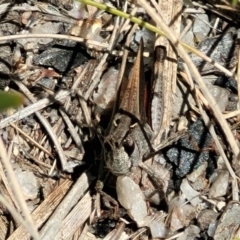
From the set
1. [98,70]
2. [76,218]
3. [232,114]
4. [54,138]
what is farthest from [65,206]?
[232,114]

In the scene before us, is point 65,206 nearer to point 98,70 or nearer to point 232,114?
point 98,70

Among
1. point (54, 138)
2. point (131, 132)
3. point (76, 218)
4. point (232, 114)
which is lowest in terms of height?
point (76, 218)

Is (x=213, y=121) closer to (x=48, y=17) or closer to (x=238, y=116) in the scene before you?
Answer: (x=238, y=116)

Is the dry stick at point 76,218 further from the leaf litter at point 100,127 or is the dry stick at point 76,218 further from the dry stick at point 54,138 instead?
the dry stick at point 54,138

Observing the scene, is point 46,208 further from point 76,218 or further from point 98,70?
point 98,70

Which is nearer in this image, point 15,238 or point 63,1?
point 15,238

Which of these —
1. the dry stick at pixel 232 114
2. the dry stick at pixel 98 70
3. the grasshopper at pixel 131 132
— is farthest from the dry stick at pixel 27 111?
the dry stick at pixel 232 114

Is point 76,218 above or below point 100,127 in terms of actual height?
below

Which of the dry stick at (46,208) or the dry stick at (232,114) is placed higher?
the dry stick at (232,114)

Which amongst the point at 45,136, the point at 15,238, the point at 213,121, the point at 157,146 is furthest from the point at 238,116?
the point at 15,238
